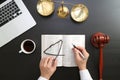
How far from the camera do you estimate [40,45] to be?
2.69 ft

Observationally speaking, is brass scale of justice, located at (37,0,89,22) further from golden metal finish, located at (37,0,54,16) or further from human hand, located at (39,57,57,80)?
human hand, located at (39,57,57,80)

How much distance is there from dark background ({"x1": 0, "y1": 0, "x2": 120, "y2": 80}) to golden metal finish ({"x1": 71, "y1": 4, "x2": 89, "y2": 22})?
0.06ft

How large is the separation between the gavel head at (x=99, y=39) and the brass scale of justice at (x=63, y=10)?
83mm

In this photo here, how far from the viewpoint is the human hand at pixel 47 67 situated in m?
0.75

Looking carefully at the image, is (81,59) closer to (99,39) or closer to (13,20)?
(99,39)

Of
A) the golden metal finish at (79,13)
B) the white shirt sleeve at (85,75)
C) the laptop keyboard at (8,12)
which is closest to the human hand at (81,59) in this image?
the white shirt sleeve at (85,75)

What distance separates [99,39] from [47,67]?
8.8 inches

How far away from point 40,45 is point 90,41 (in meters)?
0.20

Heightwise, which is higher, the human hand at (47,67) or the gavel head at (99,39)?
the gavel head at (99,39)

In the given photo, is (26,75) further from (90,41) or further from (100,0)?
(100,0)

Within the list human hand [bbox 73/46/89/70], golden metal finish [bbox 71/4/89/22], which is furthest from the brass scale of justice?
human hand [bbox 73/46/89/70]

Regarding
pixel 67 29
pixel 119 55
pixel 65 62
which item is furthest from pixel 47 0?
pixel 119 55

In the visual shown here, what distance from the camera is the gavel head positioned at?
31.6 inches

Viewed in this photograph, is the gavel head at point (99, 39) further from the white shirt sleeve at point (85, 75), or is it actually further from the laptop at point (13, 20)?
the laptop at point (13, 20)
